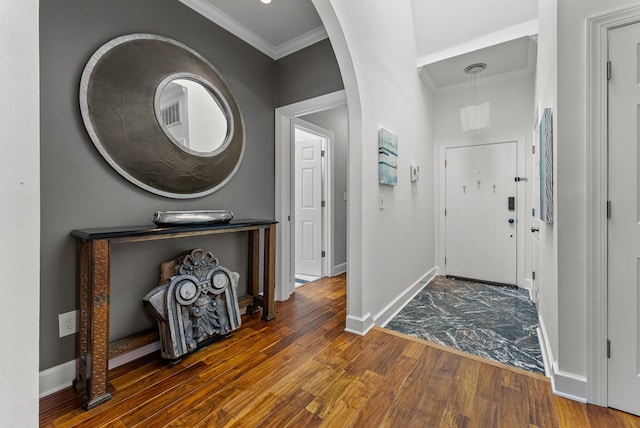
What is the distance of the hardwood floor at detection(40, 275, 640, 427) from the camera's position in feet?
4.47

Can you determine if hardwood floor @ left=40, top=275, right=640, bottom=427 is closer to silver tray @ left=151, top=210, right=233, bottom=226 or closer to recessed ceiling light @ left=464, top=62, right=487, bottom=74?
silver tray @ left=151, top=210, right=233, bottom=226

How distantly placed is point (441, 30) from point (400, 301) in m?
3.04

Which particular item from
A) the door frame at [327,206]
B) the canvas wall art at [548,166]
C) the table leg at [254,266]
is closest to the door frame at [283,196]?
the table leg at [254,266]

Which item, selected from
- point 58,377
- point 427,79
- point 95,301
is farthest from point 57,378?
point 427,79

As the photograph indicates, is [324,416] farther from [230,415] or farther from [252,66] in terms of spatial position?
[252,66]

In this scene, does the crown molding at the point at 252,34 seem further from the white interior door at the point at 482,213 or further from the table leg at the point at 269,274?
the white interior door at the point at 482,213

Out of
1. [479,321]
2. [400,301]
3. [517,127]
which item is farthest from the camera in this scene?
[517,127]

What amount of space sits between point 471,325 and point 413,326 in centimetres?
50

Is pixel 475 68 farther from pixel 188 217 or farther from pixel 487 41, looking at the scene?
pixel 188 217

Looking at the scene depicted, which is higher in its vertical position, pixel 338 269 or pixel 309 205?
pixel 309 205

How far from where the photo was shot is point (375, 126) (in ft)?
7.93

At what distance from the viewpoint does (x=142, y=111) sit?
1873 mm

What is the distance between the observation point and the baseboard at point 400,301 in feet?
8.26

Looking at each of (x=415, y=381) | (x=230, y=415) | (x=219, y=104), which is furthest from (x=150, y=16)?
(x=415, y=381)
